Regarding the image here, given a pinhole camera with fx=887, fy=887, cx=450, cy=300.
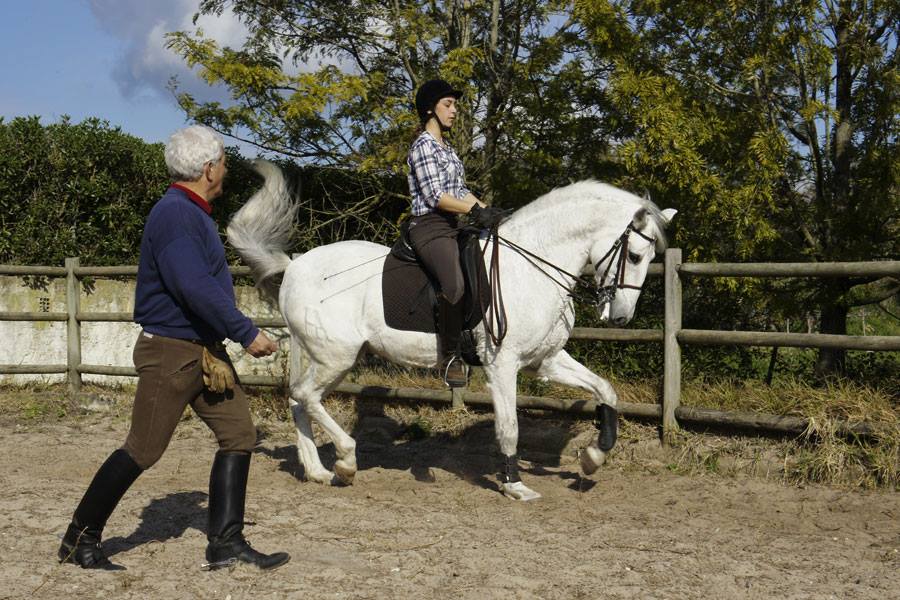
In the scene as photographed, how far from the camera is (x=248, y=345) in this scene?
13.0ft

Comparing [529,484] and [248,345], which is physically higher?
[248,345]

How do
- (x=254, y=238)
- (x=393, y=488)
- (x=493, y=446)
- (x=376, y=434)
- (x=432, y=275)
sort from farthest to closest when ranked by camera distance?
1. (x=376, y=434)
2. (x=493, y=446)
3. (x=254, y=238)
4. (x=393, y=488)
5. (x=432, y=275)

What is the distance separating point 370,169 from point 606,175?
230 centimetres

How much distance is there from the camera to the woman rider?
571 cm

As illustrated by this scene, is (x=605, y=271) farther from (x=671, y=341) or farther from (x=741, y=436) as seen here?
(x=741, y=436)

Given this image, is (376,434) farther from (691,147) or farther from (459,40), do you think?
(459,40)

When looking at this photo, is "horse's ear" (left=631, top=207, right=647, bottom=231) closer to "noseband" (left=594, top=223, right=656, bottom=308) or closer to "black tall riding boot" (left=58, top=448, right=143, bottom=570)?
"noseband" (left=594, top=223, right=656, bottom=308)

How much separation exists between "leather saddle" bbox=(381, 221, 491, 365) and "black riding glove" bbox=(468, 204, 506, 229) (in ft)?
0.40

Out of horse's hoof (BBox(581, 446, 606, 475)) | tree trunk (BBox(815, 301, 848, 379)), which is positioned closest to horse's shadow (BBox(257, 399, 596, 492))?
horse's hoof (BBox(581, 446, 606, 475))

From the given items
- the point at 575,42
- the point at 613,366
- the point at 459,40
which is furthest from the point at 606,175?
the point at 459,40

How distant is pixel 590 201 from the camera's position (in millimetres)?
5879

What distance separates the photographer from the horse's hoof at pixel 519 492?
231 inches

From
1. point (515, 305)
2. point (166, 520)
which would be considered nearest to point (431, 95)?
point (515, 305)

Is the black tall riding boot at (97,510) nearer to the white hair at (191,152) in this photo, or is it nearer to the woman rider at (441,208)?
the white hair at (191,152)
